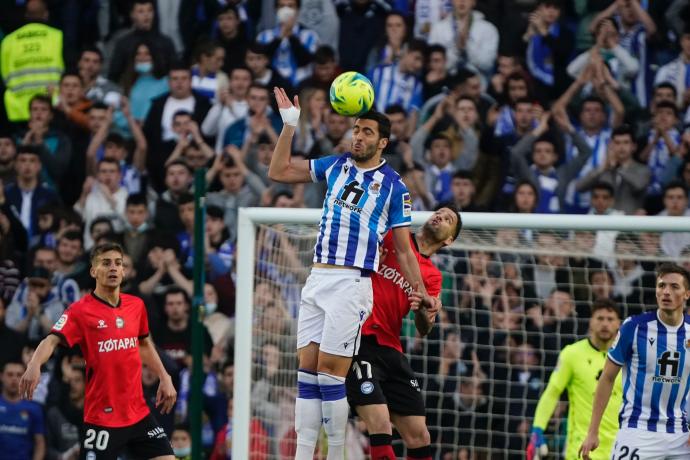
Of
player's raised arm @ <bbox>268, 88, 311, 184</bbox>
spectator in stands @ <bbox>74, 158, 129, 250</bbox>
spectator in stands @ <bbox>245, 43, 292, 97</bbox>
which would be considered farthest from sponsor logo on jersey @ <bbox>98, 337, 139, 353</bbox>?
spectator in stands @ <bbox>245, 43, 292, 97</bbox>

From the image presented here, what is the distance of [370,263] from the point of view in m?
8.62

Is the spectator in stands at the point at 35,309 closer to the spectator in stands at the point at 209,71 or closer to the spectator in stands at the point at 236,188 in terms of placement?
the spectator in stands at the point at 236,188

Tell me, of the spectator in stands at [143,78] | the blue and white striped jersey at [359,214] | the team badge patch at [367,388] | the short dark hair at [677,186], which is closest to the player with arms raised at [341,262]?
the blue and white striped jersey at [359,214]

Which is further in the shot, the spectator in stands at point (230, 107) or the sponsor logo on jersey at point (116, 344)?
the spectator in stands at point (230, 107)

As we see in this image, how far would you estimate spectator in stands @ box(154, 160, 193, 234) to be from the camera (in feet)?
47.0

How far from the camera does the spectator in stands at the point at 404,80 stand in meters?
14.8

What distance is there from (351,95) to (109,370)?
2.54 meters

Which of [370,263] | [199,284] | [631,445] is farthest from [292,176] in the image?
[631,445]

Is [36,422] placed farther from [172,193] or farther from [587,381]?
[587,381]

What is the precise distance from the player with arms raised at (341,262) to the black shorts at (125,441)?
133 cm

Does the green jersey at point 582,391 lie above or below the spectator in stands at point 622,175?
below

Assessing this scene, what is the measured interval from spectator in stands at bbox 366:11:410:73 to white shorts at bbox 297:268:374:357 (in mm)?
6775

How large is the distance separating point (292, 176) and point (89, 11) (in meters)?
8.42

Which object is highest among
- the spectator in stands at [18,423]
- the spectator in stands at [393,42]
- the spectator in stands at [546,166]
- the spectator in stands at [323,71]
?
the spectator in stands at [393,42]
